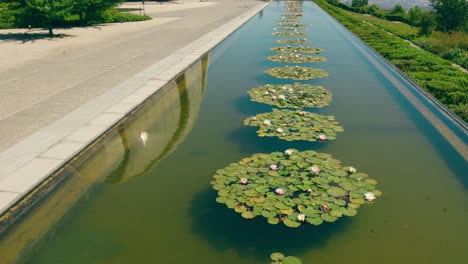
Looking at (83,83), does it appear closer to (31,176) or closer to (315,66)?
(31,176)

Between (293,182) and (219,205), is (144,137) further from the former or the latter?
(293,182)

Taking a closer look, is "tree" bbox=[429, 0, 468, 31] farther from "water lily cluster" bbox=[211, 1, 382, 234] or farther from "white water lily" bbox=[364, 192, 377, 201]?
"white water lily" bbox=[364, 192, 377, 201]

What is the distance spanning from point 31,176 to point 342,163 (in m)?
5.24

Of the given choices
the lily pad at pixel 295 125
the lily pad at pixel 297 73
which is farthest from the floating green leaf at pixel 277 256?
the lily pad at pixel 297 73

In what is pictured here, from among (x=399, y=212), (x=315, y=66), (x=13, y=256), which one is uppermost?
(x=315, y=66)

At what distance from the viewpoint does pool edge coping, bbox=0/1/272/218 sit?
5.30 metres

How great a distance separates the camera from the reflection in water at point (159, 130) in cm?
620

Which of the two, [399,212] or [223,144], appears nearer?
[399,212]

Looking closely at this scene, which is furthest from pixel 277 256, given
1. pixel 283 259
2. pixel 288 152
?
pixel 288 152

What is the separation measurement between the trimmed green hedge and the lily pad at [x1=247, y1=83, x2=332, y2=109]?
3.15 metres

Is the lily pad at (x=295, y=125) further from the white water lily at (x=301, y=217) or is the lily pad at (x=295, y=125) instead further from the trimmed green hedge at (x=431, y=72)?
the trimmed green hedge at (x=431, y=72)

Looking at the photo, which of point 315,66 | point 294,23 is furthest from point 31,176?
point 294,23

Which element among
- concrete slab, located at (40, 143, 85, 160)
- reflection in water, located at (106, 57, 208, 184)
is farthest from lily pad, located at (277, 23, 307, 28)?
concrete slab, located at (40, 143, 85, 160)

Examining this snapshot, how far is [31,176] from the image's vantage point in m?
5.43
